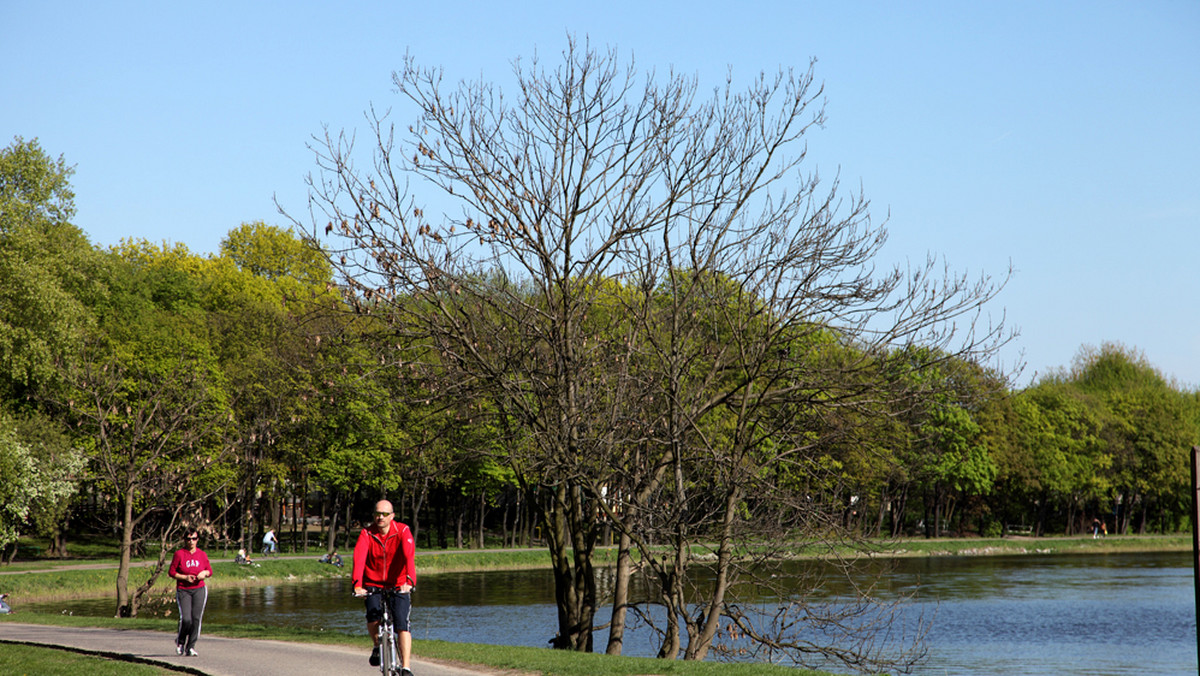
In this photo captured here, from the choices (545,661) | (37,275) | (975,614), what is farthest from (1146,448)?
(545,661)

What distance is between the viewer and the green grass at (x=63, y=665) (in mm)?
13852

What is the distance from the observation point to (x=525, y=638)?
28172mm

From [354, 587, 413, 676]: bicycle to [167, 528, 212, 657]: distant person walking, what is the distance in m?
6.11

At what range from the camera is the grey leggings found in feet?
52.1

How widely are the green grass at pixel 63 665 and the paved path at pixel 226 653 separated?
33 centimetres

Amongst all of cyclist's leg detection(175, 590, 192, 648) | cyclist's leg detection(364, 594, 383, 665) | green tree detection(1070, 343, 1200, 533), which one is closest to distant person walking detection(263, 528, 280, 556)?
cyclist's leg detection(175, 590, 192, 648)

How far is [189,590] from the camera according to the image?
16.5 m

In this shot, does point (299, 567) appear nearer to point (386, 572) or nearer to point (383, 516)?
point (386, 572)

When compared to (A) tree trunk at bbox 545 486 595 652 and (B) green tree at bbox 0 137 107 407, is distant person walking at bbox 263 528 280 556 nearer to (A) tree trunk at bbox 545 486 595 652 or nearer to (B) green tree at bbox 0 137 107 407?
(B) green tree at bbox 0 137 107 407

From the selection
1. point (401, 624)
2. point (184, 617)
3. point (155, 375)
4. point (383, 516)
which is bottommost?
point (184, 617)

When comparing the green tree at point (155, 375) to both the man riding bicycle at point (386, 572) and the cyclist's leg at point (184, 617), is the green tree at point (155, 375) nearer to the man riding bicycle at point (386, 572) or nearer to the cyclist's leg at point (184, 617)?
the cyclist's leg at point (184, 617)

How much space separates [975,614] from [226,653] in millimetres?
27405

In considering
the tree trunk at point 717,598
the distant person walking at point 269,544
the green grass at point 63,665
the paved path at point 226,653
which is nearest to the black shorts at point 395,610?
the paved path at point 226,653

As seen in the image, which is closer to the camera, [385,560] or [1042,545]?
[385,560]
